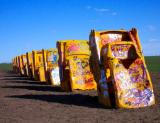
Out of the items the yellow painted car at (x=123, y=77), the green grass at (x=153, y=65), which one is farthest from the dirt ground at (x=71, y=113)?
the green grass at (x=153, y=65)

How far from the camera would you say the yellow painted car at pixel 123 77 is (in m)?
12.0

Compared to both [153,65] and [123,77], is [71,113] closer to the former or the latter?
[123,77]

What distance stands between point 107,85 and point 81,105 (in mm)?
1189

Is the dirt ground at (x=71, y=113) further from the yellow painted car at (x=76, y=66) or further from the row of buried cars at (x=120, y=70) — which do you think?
the yellow painted car at (x=76, y=66)

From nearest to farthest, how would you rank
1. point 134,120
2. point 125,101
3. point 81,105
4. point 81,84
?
point 134,120 < point 125,101 < point 81,105 < point 81,84

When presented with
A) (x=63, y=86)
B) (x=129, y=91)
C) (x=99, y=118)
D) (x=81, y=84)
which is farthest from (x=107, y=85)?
(x=63, y=86)

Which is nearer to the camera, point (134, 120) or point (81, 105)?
point (134, 120)

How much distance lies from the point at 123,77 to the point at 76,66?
6.33 metres

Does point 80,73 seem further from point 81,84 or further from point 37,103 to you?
point 37,103

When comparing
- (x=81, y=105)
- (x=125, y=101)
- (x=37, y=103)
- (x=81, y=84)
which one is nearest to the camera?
(x=125, y=101)

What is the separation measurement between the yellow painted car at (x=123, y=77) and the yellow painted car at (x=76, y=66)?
4.91 meters

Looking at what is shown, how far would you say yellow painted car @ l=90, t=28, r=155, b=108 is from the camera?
12016mm

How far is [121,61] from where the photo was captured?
494 inches

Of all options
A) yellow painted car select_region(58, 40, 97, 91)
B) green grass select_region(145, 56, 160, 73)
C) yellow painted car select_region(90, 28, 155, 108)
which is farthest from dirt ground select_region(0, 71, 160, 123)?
green grass select_region(145, 56, 160, 73)
